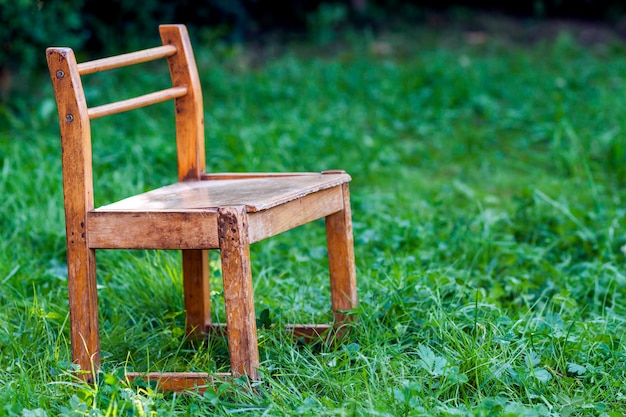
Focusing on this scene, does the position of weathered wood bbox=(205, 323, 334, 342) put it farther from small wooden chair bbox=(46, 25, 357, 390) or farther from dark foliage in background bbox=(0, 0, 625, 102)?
dark foliage in background bbox=(0, 0, 625, 102)

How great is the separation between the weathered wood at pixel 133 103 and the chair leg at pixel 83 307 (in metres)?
0.34

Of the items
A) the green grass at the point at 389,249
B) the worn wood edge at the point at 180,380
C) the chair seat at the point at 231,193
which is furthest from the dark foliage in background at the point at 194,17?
the worn wood edge at the point at 180,380

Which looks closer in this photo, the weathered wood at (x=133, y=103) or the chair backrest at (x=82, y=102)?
the chair backrest at (x=82, y=102)

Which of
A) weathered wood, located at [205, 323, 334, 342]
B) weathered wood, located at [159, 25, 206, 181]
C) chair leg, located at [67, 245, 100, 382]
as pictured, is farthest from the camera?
weathered wood, located at [159, 25, 206, 181]

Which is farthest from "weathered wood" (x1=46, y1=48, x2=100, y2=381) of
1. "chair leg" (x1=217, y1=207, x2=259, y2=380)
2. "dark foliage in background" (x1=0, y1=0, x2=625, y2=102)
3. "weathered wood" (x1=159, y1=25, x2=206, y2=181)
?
"dark foliage in background" (x1=0, y1=0, x2=625, y2=102)

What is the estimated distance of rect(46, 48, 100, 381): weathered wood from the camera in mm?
2025

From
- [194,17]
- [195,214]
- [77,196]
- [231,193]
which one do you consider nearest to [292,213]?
[231,193]

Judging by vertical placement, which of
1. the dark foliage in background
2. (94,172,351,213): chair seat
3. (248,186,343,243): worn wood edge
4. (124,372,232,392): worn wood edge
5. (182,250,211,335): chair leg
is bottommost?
(124,372,232,392): worn wood edge

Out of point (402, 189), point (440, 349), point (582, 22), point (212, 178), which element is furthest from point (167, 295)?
point (582, 22)

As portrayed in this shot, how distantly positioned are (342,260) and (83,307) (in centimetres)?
75

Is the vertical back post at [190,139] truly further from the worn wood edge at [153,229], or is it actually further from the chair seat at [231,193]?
the worn wood edge at [153,229]

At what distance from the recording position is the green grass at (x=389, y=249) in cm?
208

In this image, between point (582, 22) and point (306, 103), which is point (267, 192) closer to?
point (306, 103)

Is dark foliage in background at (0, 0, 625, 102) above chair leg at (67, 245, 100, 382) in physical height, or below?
above
